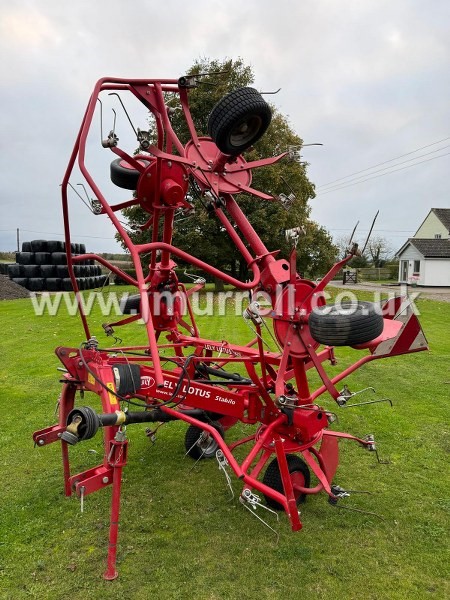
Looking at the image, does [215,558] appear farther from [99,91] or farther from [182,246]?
[182,246]

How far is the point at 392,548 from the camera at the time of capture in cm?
356

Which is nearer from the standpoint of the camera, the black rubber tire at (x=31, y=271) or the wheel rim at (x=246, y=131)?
the wheel rim at (x=246, y=131)

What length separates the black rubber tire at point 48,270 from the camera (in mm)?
25547

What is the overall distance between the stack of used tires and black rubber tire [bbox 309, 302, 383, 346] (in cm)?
2296

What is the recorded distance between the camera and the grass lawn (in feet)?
10.5

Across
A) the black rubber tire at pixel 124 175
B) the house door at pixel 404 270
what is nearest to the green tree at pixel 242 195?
the black rubber tire at pixel 124 175

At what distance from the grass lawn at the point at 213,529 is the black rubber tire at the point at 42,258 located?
21418 millimetres

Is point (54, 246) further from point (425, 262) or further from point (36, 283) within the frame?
point (425, 262)

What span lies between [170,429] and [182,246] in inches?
611

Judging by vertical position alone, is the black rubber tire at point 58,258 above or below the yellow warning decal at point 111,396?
above

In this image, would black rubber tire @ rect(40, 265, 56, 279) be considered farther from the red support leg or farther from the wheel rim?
the red support leg

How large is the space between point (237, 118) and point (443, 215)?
43205 millimetres

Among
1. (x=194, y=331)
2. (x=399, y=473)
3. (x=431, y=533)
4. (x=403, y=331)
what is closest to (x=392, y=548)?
(x=431, y=533)

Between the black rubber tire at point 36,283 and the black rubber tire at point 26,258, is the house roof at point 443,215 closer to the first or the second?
the black rubber tire at point 36,283
